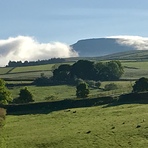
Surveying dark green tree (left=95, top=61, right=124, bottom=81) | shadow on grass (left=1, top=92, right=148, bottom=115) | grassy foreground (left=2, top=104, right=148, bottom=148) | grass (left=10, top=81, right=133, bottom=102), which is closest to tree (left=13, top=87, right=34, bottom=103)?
grass (left=10, top=81, right=133, bottom=102)

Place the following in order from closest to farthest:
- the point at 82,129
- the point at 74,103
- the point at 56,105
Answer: the point at 82,129, the point at 56,105, the point at 74,103

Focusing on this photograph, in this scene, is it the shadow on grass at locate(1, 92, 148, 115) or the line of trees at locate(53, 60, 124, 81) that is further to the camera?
the line of trees at locate(53, 60, 124, 81)

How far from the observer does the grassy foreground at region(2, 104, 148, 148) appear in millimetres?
49562

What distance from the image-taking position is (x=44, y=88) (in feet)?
424

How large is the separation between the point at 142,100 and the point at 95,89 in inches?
1718

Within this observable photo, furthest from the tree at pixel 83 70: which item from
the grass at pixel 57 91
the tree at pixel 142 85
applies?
the tree at pixel 142 85

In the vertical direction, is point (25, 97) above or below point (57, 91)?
below

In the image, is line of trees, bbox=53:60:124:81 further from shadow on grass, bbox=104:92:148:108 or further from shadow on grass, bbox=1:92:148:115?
shadow on grass, bbox=104:92:148:108

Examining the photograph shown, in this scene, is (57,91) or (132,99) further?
(57,91)

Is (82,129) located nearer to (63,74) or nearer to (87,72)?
(63,74)

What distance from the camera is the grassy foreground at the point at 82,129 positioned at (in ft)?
163

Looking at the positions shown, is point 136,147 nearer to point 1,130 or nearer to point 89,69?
point 1,130

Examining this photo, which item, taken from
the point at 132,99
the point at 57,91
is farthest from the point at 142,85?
the point at 57,91

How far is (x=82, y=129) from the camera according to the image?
5728 centimetres
